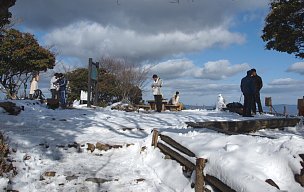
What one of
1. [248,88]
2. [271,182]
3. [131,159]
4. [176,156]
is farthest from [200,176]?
[248,88]

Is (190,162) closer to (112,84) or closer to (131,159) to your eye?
(131,159)

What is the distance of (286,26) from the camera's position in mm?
13453

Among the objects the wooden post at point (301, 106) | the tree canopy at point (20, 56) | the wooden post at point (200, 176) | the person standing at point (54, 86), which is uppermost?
the tree canopy at point (20, 56)

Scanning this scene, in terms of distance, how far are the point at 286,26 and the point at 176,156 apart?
10510 mm

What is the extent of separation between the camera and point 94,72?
54.2 feet

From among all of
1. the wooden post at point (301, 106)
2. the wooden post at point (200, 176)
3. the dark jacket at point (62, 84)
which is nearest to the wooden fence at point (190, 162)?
the wooden post at point (200, 176)

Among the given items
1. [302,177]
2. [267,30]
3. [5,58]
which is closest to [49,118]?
[302,177]

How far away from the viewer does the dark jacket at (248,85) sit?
11.4m

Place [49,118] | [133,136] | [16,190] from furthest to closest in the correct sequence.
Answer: [49,118]
[133,136]
[16,190]

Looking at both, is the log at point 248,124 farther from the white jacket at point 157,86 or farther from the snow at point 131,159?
the white jacket at point 157,86

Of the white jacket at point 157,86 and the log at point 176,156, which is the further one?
the white jacket at point 157,86

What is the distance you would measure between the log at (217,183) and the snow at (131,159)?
0.05 m

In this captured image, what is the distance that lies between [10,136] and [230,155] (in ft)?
15.4

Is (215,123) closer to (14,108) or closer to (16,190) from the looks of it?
(16,190)
